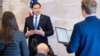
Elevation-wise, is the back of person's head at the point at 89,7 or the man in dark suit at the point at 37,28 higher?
the back of person's head at the point at 89,7

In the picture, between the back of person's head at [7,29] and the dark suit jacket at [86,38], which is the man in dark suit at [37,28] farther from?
the dark suit jacket at [86,38]

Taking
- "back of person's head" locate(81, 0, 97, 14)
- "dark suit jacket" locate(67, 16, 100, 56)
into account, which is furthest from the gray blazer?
"back of person's head" locate(81, 0, 97, 14)

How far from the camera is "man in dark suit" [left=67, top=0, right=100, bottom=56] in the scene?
2918mm

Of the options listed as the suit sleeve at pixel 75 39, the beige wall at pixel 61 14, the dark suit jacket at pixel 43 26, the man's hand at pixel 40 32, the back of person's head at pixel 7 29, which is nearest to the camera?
the suit sleeve at pixel 75 39

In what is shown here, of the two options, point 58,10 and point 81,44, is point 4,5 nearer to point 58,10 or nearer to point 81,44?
point 58,10

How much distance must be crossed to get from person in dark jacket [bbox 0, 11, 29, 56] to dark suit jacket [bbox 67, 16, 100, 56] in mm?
689

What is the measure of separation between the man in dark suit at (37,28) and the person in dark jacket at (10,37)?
145cm

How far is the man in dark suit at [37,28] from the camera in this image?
480cm

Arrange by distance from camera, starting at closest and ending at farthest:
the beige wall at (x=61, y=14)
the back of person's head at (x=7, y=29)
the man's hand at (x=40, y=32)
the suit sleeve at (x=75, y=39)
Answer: the suit sleeve at (x=75, y=39) < the back of person's head at (x=7, y=29) < the man's hand at (x=40, y=32) < the beige wall at (x=61, y=14)

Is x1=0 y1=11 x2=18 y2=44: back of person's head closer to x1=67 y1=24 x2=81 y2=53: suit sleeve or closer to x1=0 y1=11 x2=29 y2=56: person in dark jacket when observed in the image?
x1=0 y1=11 x2=29 y2=56: person in dark jacket

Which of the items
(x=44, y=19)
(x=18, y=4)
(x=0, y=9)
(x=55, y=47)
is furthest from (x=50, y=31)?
(x=0, y=9)

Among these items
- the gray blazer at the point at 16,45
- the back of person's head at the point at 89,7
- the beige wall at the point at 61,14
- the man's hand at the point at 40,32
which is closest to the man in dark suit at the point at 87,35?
the back of person's head at the point at 89,7

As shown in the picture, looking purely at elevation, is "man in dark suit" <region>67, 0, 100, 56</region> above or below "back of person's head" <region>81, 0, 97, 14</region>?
below

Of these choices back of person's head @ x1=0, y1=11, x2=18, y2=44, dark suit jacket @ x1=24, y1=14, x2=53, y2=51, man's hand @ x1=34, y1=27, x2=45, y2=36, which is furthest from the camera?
dark suit jacket @ x1=24, y1=14, x2=53, y2=51
